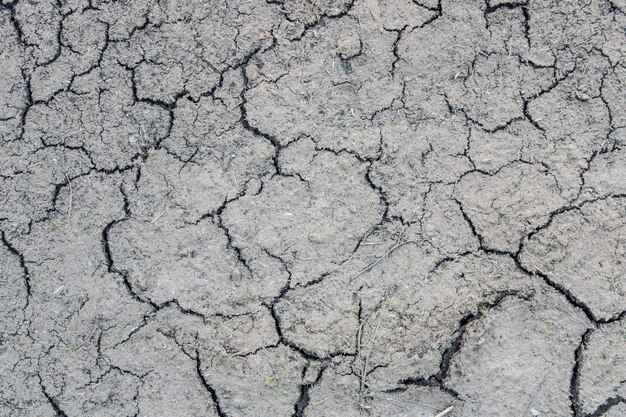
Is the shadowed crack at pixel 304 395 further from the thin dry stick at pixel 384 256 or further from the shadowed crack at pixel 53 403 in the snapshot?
the shadowed crack at pixel 53 403

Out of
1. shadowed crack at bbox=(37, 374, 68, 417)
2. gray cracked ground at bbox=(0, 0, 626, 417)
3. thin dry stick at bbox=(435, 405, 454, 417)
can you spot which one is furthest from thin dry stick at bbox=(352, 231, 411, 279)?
shadowed crack at bbox=(37, 374, 68, 417)

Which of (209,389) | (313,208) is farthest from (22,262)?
(313,208)

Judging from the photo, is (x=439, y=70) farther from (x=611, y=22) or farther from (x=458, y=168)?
(x=611, y=22)

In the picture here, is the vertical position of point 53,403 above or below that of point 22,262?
below

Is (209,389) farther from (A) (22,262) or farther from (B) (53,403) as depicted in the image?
(A) (22,262)

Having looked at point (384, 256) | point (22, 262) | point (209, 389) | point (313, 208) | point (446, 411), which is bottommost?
point (209, 389)

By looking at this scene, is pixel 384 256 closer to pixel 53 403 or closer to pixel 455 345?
pixel 455 345

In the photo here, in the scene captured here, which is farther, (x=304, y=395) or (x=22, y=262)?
(x=22, y=262)

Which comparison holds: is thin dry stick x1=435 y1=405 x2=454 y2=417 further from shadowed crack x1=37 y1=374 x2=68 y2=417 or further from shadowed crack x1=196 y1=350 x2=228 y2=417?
shadowed crack x1=37 y1=374 x2=68 y2=417

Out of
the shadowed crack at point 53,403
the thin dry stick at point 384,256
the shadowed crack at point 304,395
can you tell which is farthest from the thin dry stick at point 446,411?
the shadowed crack at point 53,403
